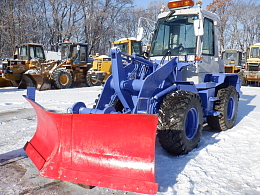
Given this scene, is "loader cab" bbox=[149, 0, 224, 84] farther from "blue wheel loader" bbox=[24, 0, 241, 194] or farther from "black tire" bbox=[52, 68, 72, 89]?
"black tire" bbox=[52, 68, 72, 89]

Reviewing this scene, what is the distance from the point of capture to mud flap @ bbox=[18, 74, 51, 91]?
1249cm

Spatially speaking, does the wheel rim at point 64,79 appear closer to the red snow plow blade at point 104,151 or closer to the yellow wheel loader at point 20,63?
the yellow wheel loader at point 20,63

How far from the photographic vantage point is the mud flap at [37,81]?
1249 centimetres

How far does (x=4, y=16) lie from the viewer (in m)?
24.2

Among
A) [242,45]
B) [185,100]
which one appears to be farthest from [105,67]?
[242,45]

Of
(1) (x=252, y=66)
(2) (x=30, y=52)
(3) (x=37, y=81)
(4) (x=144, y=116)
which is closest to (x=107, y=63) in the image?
(3) (x=37, y=81)

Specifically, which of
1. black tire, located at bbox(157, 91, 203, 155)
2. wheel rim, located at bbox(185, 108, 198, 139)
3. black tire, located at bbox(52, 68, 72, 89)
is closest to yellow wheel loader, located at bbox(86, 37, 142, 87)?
black tire, located at bbox(52, 68, 72, 89)

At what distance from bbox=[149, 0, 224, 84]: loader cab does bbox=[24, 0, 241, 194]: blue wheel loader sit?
0.06 feet

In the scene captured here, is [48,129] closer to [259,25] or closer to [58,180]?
[58,180]

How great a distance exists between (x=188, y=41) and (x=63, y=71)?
9938mm

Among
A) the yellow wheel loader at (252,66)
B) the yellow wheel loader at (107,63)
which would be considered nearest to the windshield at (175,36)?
the yellow wheel loader at (107,63)

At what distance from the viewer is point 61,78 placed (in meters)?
13.8

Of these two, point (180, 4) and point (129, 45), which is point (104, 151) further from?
point (129, 45)

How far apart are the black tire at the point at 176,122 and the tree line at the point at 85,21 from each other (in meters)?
20.3
